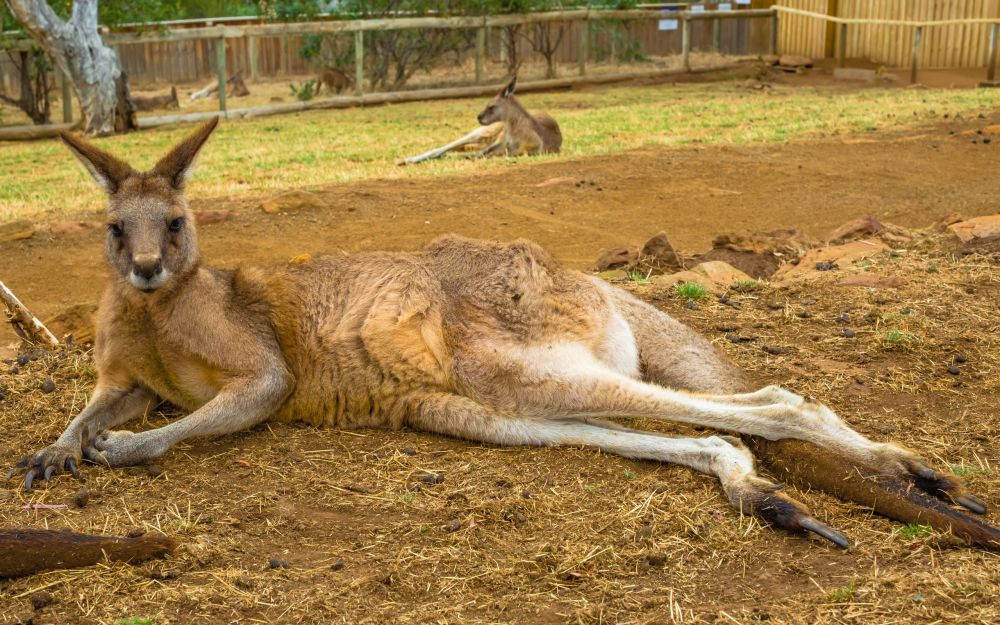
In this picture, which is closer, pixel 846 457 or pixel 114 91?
pixel 846 457

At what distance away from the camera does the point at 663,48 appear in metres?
29.9

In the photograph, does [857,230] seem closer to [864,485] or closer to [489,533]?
[864,485]

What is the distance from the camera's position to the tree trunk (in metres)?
15.8

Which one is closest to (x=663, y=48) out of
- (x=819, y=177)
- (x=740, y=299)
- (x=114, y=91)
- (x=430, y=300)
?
(x=114, y=91)

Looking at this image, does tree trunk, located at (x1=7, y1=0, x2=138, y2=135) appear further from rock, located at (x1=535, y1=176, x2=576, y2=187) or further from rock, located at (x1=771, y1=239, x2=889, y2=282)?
rock, located at (x1=771, y1=239, x2=889, y2=282)

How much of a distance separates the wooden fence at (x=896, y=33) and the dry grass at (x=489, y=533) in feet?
65.1

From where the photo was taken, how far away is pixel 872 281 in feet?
22.0

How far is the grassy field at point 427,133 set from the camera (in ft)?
39.2

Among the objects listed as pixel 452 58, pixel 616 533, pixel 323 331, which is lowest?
pixel 616 533

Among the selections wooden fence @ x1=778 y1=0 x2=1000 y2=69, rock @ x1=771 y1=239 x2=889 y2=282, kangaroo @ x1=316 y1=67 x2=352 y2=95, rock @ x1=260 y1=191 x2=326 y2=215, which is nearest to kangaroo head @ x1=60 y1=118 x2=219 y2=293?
rock @ x1=771 y1=239 x2=889 y2=282

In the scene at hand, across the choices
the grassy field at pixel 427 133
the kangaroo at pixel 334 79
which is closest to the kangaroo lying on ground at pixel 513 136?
the grassy field at pixel 427 133

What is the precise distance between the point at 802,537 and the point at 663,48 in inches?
1098

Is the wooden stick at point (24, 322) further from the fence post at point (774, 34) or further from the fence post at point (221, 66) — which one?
the fence post at point (774, 34)

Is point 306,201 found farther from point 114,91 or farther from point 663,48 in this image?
point 663,48
